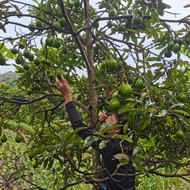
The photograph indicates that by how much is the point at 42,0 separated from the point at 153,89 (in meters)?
0.91

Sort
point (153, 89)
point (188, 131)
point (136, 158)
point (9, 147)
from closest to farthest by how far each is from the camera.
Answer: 1. point (136, 158)
2. point (153, 89)
3. point (188, 131)
4. point (9, 147)

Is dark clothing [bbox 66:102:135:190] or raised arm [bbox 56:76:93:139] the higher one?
raised arm [bbox 56:76:93:139]

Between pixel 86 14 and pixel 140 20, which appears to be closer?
pixel 140 20

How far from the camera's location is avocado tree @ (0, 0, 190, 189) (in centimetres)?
137

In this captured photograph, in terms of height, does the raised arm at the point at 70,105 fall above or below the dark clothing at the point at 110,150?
above

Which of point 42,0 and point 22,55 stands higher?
point 42,0

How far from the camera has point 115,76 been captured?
5.74 feet

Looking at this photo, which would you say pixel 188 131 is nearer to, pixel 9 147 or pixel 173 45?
pixel 173 45

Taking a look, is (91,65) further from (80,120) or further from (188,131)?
(188,131)

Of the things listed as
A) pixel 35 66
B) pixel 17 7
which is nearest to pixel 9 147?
pixel 35 66

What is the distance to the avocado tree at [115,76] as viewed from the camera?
4.48 feet

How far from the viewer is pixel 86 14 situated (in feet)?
6.01

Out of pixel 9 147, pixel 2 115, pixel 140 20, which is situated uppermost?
pixel 140 20

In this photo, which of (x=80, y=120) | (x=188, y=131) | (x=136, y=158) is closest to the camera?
(x=136, y=158)
